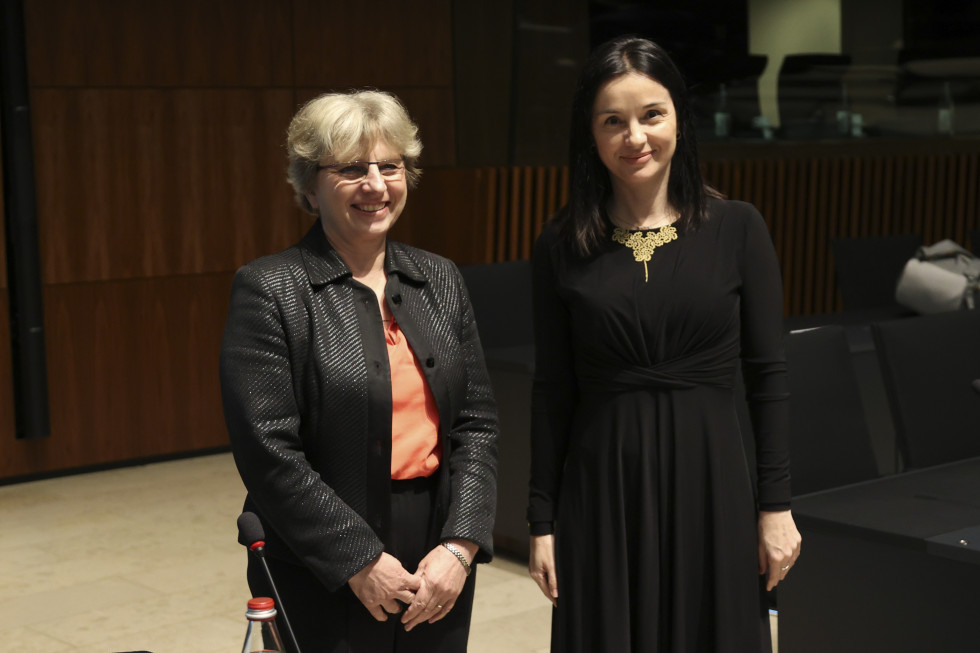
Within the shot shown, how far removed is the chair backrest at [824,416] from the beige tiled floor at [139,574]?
130 cm

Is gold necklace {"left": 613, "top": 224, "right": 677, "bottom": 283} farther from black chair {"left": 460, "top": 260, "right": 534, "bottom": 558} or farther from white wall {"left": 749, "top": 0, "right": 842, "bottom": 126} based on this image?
white wall {"left": 749, "top": 0, "right": 842, "bottom": 126}

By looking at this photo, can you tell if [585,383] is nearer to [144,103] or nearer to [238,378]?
[238,378]

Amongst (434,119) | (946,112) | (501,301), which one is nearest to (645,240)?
(501,301)

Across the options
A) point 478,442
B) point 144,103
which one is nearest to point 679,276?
point 478,442

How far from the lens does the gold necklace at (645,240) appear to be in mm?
2391

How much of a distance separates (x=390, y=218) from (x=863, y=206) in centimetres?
798

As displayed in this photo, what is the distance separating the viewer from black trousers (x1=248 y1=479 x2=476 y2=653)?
2266mm

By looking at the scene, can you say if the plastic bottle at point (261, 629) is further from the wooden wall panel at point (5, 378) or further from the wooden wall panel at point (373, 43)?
the wooden wall panel at point (373, 43)

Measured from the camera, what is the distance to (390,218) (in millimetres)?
2318

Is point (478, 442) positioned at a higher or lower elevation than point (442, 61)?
lower

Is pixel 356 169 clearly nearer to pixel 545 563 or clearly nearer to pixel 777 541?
pixel 545 563

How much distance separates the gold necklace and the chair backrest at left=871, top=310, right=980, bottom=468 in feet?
5.27

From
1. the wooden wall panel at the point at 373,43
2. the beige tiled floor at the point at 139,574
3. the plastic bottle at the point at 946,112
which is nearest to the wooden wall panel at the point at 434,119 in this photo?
the wooden wall panel at the point at 373,43

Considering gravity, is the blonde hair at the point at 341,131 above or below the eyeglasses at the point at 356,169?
above
